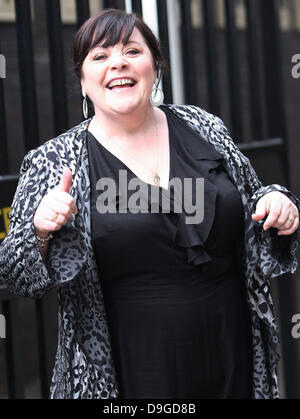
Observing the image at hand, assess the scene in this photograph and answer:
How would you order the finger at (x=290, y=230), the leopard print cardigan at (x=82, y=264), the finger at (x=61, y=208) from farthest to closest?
the finger at (x=290, y=230) < the leopard print cardigan at (x=82, y=264) < the finger at (x=61, y=208)

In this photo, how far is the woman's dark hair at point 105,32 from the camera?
91.0 inches

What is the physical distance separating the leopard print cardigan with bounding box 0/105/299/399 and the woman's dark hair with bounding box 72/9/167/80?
22 cm

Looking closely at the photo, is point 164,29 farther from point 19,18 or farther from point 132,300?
point 132,300

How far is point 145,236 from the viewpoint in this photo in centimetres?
223

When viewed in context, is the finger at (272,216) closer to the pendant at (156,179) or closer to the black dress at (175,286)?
the black dress at (175,286)

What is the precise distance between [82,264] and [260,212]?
0.49 m

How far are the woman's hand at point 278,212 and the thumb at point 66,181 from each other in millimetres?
496

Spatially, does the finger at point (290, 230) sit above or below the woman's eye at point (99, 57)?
below

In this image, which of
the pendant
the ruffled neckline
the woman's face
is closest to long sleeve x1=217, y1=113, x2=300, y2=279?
the ruffled neckline

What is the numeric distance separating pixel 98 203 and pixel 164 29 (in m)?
1.34

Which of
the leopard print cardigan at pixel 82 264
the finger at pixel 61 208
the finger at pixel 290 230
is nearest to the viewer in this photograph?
the finger at pixel 61 208

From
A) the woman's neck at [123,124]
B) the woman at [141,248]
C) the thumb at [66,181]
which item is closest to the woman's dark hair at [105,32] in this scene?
the woman at [141,248]

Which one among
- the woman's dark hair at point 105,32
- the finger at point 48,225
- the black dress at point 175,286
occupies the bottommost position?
the black dress at point 175,286

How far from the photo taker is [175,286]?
228cm
